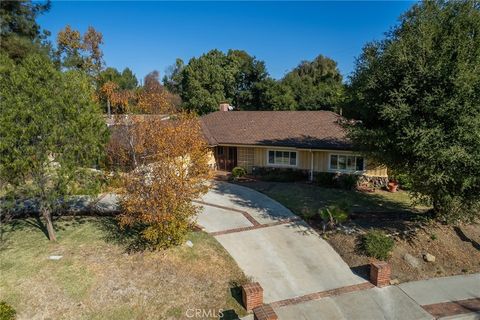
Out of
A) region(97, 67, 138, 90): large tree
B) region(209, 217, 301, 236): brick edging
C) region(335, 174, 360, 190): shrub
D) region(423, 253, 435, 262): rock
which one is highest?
region(97, 67, 138, 90): large tree

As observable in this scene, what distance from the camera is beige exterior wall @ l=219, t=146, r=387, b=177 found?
20.4 m

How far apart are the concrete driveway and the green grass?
40.4 inches

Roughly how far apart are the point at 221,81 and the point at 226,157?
22764mm

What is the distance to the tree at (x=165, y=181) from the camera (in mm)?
10273

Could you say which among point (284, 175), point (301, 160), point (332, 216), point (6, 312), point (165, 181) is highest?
point (165, 181)

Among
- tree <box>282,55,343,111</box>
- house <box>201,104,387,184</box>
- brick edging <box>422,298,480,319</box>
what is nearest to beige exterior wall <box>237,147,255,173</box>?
house <box>201,104,387,184</box>

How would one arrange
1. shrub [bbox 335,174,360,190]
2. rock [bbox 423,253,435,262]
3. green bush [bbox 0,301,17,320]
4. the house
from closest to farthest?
green bush [bbox 0,301,17,320], rock [bbox 423,253,435,262], shrub [bbox 335,174,360,190], the house

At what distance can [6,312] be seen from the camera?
8164 mm

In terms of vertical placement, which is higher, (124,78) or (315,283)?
(124,78)

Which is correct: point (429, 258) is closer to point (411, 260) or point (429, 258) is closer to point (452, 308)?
point (411, 260)

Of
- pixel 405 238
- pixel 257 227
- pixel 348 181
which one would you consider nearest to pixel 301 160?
pixel 348 181

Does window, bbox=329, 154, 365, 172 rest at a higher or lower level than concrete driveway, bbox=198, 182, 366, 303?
higher

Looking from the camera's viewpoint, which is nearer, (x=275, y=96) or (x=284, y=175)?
(x=284, y=175)

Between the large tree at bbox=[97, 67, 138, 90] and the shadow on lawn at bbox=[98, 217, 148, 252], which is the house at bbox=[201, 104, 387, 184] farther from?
the large tree at bbox=[97, 67, 138, 90]
